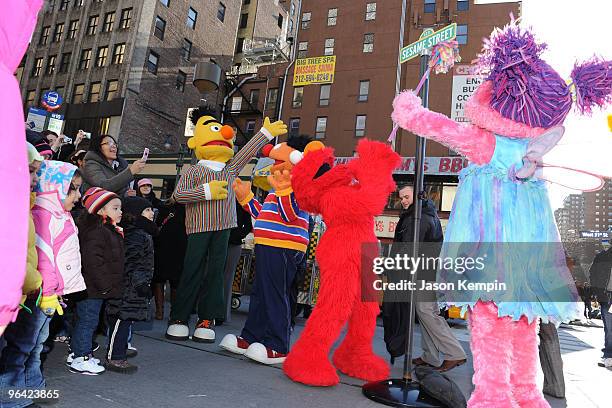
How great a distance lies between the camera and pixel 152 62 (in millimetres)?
24938

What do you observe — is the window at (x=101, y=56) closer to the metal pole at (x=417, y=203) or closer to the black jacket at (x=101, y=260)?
the black jacket at (x=101, y=260)

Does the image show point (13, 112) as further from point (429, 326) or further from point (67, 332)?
point (429, 326)

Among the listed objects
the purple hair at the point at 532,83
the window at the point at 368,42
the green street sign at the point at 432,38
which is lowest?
the purple hair at the point at 532,83

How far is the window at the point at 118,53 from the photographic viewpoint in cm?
2420

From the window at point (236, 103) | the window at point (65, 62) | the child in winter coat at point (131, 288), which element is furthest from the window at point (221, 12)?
the child in winter coat at point (131, 288)

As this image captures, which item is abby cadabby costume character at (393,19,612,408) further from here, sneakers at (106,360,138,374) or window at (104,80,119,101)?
window at (104,80,119,101)

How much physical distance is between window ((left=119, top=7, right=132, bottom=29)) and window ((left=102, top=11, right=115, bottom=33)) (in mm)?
670

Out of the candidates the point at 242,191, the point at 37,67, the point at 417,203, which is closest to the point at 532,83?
the point at 417,203

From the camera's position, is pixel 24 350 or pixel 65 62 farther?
pixel 65 62

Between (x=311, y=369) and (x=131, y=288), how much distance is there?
4.42 ft

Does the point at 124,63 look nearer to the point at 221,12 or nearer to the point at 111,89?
the point at 111,89

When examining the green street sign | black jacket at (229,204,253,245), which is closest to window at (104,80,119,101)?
black jacket at (229,204,253,245)

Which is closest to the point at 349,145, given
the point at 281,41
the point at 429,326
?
the point at 281,41

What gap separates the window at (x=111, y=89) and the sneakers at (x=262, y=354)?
24271 millimetres
